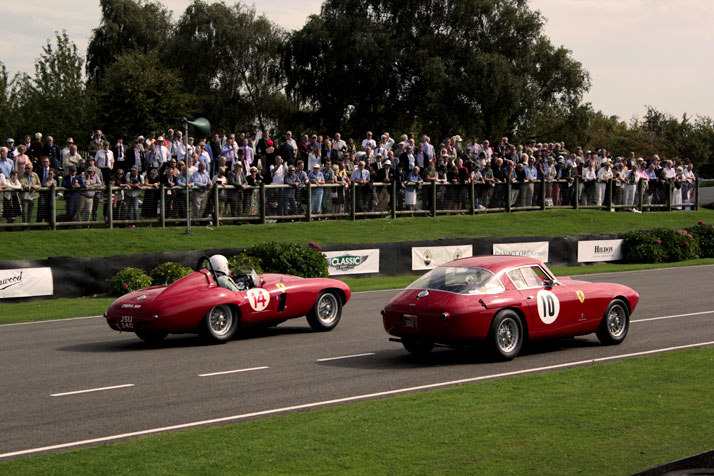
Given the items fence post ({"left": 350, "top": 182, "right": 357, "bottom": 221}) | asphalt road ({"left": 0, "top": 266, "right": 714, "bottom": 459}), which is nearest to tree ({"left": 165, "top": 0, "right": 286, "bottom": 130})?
fence post ({"left": 350, "top": 182, "right": 357, "bottom": 221})

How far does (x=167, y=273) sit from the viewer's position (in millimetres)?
20859

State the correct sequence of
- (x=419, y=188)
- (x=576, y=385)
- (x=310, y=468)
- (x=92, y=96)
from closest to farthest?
(x=310, y=468)
(x=576, y=385)
(x=419, y=188)
(x=92, y=96)

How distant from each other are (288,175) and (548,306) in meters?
16.7

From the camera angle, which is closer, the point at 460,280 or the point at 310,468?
the point at 310,468

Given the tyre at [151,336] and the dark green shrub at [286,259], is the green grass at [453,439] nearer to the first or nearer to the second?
the tyre at [151,336]

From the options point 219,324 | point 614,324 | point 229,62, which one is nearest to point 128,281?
point 219,324

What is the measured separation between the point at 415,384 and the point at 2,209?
16710 millimetres

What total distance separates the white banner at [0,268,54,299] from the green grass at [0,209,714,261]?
283cm

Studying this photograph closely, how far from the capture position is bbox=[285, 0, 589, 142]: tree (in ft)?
175

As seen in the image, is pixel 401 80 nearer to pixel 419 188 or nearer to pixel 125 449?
pixel 419 188

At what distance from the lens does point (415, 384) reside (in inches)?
432

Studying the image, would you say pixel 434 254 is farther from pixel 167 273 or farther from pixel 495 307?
pixel 495 307

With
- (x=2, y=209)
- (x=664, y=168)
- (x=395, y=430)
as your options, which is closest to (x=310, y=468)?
(x=395, y=430)

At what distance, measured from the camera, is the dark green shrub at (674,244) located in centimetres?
3159
